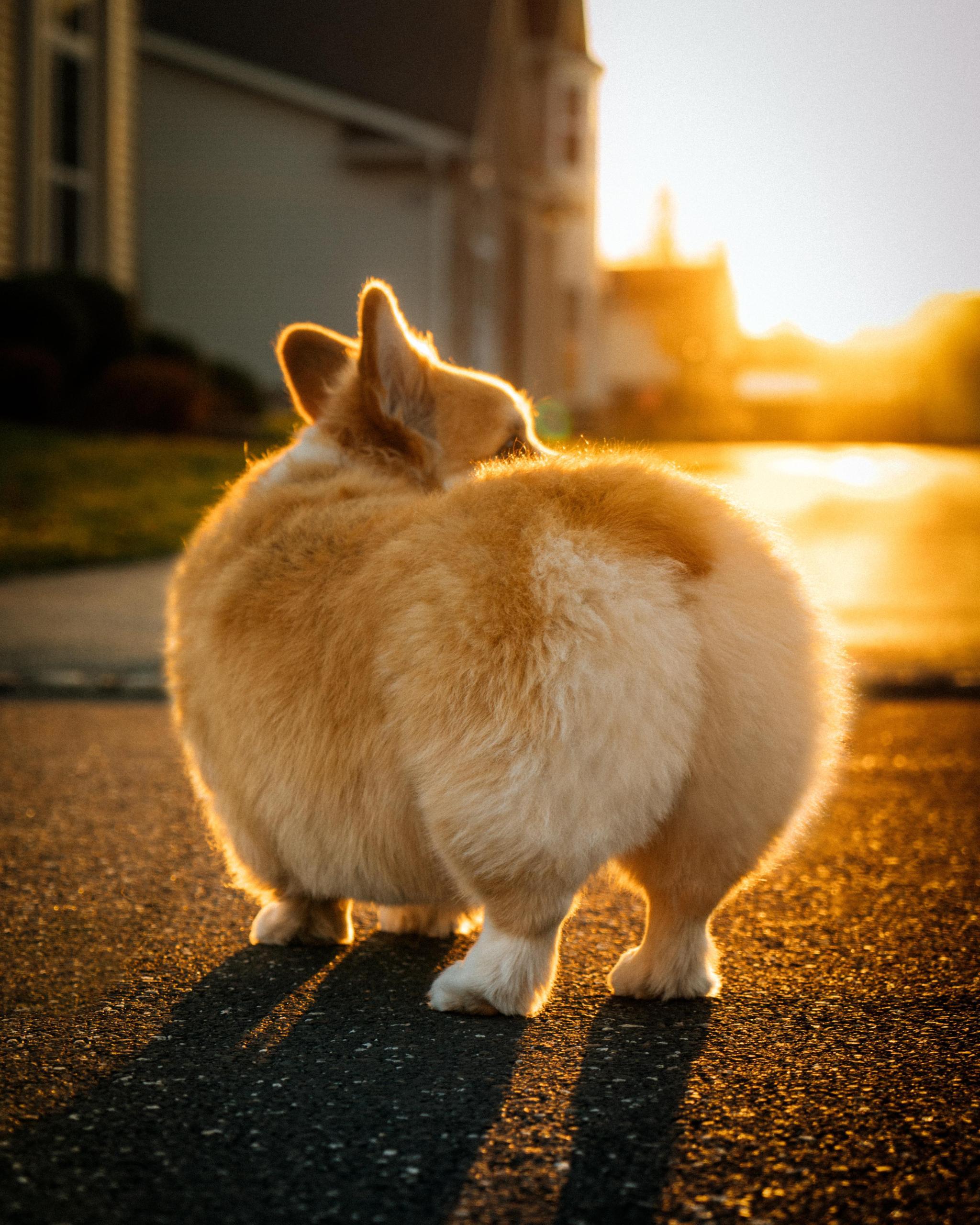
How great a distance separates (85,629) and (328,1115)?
20.3 feet

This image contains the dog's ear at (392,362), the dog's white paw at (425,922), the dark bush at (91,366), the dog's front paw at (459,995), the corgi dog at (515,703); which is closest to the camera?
the corgi dog at (515,703)

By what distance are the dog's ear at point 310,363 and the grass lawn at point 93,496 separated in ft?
19.8

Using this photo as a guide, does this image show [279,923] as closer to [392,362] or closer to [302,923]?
[302,923]

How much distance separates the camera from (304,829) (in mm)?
2842

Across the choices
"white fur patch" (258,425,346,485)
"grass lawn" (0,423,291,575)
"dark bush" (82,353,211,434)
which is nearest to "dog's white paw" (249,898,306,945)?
"white fur patch" (258,425,346,485)

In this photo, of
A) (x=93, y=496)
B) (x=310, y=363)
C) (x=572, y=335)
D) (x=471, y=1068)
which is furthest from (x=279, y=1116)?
(x=572, y=335)

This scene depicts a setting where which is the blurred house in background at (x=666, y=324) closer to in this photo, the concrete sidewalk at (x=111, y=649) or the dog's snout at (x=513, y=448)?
the concrete sidewalk at (x=111, y=649)

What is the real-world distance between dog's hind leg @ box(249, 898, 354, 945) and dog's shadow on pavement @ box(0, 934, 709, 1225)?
0.26 meters

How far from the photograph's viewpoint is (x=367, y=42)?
23.2 metres

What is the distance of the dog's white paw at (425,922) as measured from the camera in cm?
336

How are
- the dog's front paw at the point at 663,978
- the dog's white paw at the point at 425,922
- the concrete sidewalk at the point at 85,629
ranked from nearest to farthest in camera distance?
the dog's front paw at the point at 663,978 < the dog's white paw at the point at 425,922 < the concrete sidewalk at the point at 85,629

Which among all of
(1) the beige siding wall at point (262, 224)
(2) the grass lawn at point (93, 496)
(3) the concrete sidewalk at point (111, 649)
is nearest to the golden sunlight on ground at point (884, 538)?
(3) the concrete sidewalk at point (111, 649)

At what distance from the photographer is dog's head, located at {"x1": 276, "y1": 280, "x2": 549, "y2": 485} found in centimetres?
324

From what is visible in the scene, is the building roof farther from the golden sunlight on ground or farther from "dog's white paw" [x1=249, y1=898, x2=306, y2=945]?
"dog's white paw" [x1=249, y1=898, x2=306, y2=945]
